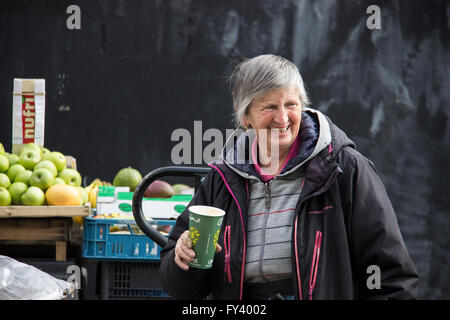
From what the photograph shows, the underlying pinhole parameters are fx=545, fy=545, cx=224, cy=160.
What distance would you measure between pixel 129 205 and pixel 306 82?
7.08 feet

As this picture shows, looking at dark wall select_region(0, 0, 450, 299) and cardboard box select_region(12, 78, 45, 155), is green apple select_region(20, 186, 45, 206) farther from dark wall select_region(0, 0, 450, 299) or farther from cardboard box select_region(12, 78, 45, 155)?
dark wall select_region(0, 0, 450, 299)

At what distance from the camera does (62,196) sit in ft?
11.4

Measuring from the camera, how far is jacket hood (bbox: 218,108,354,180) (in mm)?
2039

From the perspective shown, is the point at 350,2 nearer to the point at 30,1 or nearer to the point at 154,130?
the point at 154,130

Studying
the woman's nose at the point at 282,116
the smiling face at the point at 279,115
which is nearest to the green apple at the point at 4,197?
the smiling face at the point at 279,115

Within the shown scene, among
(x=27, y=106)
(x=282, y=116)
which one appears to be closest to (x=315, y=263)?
(x=282, y=116)

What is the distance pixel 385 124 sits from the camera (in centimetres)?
486

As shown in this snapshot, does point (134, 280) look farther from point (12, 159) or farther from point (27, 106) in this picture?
point (27, 106)

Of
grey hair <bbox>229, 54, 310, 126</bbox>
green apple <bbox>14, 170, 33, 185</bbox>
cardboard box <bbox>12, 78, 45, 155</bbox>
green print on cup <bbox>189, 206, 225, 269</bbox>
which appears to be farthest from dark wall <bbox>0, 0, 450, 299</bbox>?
green print on cup <bbox>189, 206, 225, 269</bbox>

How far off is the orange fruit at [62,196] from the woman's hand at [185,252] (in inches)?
65.8

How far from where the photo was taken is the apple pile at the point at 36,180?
3.47m

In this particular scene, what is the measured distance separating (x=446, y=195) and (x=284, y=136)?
323 cm
